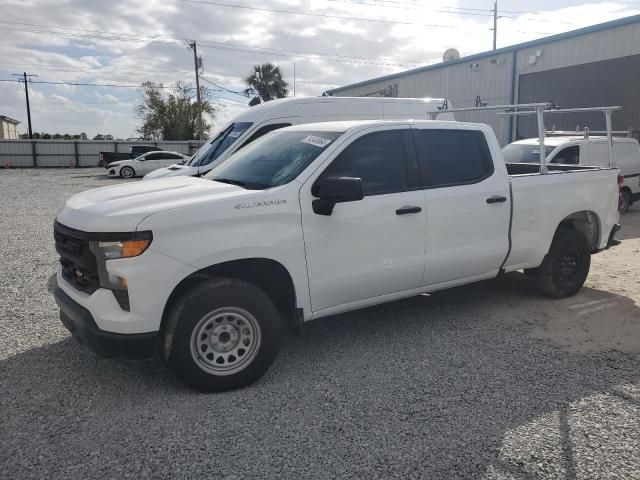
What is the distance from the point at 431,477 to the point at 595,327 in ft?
10.1

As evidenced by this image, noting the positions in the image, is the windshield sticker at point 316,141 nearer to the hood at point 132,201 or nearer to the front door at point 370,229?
the front door at point 370,229

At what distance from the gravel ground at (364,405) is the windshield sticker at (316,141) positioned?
1.72m

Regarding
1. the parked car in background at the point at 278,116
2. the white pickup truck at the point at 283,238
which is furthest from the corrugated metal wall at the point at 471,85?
the white pickup truck at the point at 283,238

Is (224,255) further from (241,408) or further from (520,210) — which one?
(520,210)

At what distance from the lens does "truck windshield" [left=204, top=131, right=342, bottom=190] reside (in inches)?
160

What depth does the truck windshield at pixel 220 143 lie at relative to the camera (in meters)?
9.31

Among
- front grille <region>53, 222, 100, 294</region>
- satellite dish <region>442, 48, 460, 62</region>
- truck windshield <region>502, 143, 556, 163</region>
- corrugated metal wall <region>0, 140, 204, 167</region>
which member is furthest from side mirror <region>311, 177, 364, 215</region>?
corrugated metal wall <region>0, 140, 204, 167</region>

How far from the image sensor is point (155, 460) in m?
2.91

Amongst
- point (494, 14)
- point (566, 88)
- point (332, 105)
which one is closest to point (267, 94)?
point (494, 14)

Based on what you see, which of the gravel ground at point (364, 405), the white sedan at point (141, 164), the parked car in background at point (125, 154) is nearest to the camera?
the gravel ground at point (364, 405)

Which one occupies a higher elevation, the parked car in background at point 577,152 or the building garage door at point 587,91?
the building garage door at point 587,91

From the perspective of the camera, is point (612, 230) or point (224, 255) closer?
point (224, 255)

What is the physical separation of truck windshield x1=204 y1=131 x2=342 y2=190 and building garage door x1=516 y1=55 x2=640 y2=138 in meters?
15.0

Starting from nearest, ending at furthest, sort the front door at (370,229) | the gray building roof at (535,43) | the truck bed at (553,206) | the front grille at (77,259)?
the front grille at (77,259), the front door at (370,229), the truck bed at (553,206), the gray building roof at (535,43)
